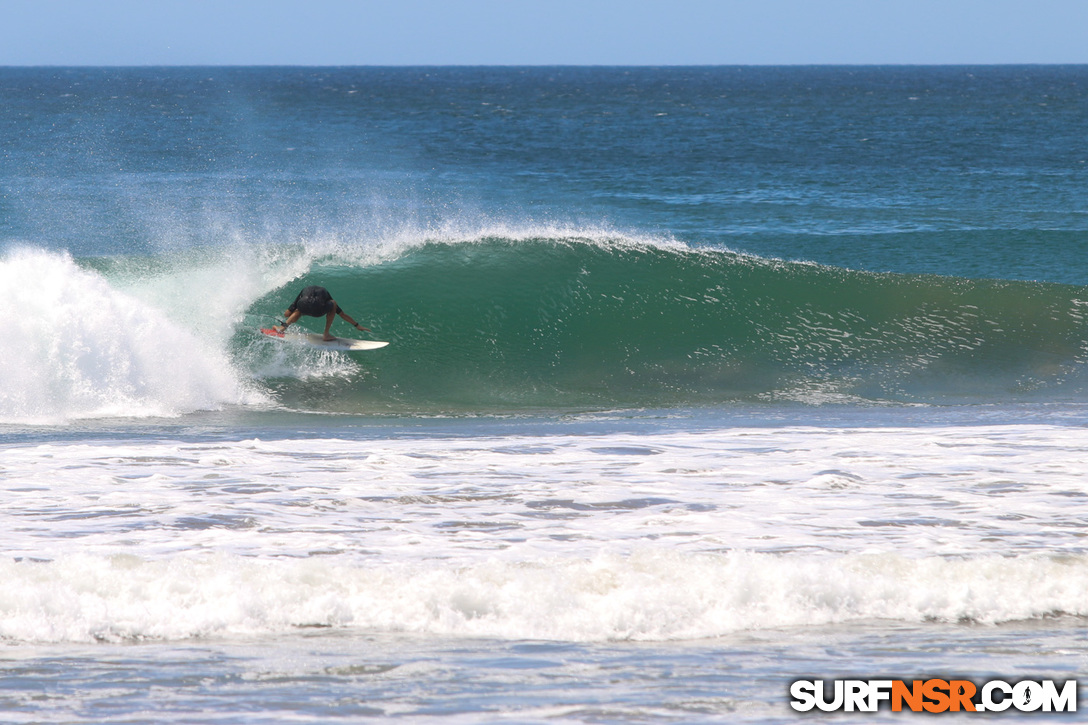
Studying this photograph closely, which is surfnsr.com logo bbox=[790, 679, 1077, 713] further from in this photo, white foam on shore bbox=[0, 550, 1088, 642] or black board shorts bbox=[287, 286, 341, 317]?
black board shorts bbox=[287, 286, 341, 317]

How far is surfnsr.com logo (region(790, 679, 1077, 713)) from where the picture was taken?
3.97m

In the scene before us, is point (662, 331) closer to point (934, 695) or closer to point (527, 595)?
point (527, 595)

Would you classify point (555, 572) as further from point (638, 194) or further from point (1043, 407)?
point (638, 194)

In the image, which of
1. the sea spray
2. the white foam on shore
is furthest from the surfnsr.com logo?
the sea spray

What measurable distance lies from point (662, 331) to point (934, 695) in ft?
29.8

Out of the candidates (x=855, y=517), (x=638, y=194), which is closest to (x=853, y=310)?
(x=855, y=517)

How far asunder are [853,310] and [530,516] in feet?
28.0

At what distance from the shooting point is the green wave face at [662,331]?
1137cm

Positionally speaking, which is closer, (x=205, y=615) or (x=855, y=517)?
(x=205, y=615)

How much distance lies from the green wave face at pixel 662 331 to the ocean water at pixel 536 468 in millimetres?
56

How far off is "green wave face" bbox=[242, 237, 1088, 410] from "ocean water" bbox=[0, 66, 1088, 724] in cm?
6

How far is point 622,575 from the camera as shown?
5.25 meters

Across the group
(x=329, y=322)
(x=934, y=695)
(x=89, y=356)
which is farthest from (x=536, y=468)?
(x=89, y=356)

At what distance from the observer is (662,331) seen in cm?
1301
